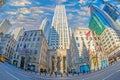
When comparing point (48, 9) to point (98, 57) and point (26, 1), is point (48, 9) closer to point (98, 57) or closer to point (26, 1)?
point (26, 1)

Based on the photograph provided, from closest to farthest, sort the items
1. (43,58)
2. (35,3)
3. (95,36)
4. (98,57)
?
(43,58), (98,57), (95,36), (35,3)

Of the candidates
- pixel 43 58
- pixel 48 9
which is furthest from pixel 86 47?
pixel 48 9

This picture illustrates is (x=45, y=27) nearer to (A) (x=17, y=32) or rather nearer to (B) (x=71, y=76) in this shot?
(A) (x=17, y=32)

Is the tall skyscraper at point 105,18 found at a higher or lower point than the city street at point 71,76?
higher

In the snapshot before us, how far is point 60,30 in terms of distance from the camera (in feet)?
8.45

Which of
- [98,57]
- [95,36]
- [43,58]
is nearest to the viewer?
[43,58]

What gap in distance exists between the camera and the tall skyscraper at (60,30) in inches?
97.7

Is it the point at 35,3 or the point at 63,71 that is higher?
the point at 35,3

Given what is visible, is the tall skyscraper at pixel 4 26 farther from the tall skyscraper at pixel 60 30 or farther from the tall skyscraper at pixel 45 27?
the tall skyscraper at pixel 60 30

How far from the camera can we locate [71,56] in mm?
2389

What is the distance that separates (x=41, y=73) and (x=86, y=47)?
2.89ft

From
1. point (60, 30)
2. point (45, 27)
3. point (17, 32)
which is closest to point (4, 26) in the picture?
point (17, 32)

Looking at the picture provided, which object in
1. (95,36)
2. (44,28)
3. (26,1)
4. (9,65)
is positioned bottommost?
(9,65)

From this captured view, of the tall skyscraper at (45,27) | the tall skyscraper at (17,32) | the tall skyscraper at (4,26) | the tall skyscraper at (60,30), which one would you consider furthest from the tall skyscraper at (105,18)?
the tall skyscraper at (4,26)
